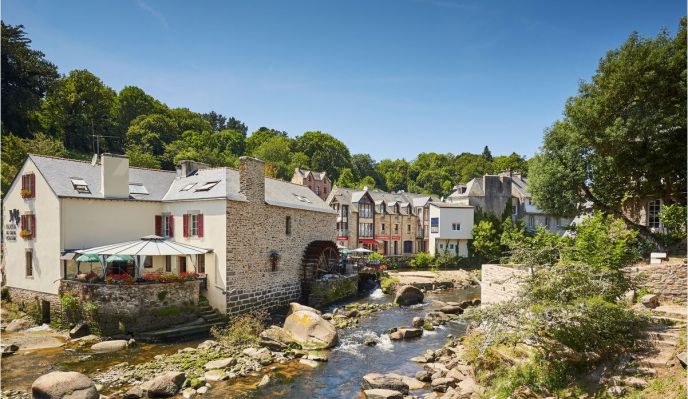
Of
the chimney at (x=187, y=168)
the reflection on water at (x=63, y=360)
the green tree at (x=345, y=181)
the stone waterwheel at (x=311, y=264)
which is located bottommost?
the reflection on water at (x=63, y=360)

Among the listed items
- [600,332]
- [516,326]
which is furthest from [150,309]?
[600,332]

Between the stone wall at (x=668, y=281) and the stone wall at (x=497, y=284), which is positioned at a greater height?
the stone wall at (x=668, y=281)

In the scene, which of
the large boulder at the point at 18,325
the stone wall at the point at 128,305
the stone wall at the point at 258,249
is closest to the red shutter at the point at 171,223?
the stone wall at the point at 258,249

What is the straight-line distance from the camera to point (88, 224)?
22.0m

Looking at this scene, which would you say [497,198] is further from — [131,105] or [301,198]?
[131,105]

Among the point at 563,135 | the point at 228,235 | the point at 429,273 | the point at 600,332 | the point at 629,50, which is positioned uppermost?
Answer: the point at 629,50

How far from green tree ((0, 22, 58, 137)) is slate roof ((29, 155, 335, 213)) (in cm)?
3030

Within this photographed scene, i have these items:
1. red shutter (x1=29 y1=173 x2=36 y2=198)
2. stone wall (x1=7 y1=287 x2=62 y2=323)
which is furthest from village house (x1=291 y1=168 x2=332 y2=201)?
stone wall (x1=7 y1=287 x2=62 y2=323)

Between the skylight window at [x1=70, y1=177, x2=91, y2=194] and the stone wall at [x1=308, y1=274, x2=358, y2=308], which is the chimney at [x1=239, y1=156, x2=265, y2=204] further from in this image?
the skylight window at [x1=70, y1=177, x2=91, y2=194]

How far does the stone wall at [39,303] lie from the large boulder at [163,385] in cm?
1054

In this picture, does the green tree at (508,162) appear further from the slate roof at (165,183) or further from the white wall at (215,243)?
the white wall at (215,243)

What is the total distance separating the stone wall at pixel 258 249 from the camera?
21.9m

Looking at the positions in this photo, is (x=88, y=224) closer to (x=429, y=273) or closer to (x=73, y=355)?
(x=73, y=355)

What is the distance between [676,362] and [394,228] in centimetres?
3887
